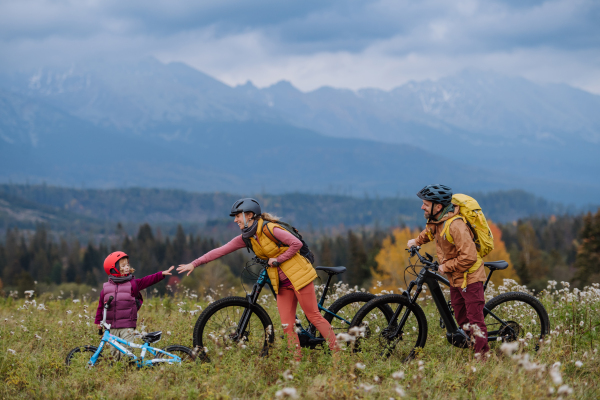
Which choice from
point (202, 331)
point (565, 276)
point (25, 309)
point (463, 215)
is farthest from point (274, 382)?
point (565, 276)

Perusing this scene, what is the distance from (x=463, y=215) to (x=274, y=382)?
3041mm

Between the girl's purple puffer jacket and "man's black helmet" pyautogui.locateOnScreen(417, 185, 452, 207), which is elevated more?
"man's black helmet" pyautogui.locateOnScreen(417, 185, 452, 207)

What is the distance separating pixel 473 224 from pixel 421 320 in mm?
1465

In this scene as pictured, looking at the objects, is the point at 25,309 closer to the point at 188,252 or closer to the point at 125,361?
the point at 125,361

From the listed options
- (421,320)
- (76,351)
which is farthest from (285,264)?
(76,351)

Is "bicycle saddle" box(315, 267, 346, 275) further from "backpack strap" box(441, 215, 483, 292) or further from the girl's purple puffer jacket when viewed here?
the girl's purple puffer jacket

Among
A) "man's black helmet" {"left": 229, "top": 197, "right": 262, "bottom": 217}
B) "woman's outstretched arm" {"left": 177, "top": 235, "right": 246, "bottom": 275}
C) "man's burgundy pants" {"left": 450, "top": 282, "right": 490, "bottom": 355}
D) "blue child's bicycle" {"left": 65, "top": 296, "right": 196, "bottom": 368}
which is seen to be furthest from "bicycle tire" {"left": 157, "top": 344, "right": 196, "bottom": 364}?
"man's burgundy pants" {"left": 450, "top": 282, "right": 490, "bottom": 355}

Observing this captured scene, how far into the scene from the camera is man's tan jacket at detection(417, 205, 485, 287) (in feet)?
20.7

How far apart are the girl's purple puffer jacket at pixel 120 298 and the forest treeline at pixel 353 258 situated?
1661 inches

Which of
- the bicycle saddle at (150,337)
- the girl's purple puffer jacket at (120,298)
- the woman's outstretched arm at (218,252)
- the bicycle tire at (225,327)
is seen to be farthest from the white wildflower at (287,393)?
the girl's purple puffer jacket at (120,298)

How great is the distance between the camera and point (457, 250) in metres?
6.47

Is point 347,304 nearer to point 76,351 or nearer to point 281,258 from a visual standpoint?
point 281,258

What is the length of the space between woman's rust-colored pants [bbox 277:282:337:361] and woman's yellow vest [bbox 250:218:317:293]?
14cm

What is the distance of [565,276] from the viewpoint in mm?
72438
